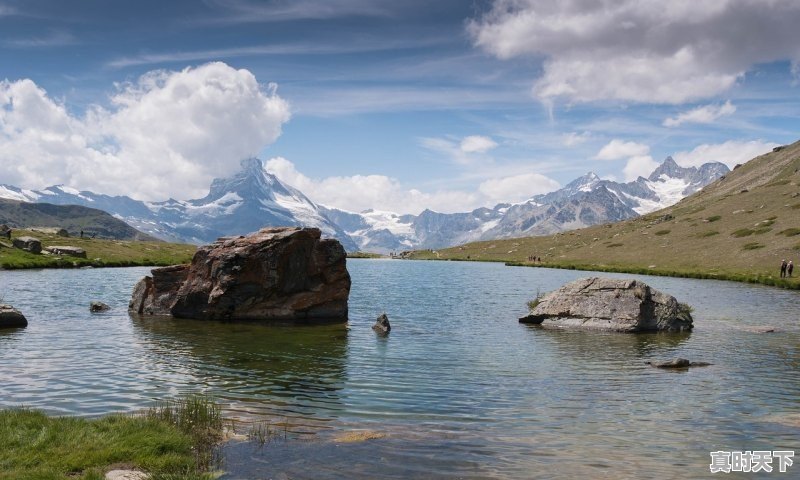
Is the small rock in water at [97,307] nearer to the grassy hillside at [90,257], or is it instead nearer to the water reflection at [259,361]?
the water reflection at [259,361]

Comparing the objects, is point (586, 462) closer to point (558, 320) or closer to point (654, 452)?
point (654, 452)

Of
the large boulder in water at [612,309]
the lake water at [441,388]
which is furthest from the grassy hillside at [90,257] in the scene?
the large boulder in water at [612,309]

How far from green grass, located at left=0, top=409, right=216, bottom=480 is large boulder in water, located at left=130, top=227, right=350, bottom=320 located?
29210 mm

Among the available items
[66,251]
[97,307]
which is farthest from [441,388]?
[66,251]

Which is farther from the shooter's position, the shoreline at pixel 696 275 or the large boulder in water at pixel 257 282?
the shoreline at pixel 696 275

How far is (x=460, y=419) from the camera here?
20203 millimetres

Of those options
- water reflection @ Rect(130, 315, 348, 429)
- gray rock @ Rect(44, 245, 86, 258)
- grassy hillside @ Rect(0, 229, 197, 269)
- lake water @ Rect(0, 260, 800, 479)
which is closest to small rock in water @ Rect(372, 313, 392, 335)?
lake water @ Rect(0, 260, 800, 479)

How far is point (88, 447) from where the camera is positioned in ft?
50.0

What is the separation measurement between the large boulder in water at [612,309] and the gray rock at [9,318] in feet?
124

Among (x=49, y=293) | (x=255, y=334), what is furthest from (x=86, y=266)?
(x=255, y=334)

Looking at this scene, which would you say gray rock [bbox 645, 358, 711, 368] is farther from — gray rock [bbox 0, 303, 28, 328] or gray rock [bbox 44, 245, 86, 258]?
gray rock [bbox 44, 245, 86, 258]

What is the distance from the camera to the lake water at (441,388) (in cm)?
1617

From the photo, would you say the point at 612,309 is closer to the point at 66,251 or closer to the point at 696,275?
the point at 696,275

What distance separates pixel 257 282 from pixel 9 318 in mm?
17400
